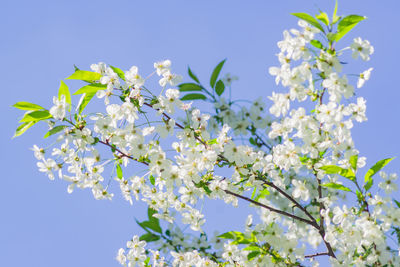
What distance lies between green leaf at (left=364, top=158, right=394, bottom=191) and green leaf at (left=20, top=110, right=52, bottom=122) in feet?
8.06

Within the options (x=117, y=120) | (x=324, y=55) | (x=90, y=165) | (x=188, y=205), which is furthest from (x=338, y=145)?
(x=90, y=165)

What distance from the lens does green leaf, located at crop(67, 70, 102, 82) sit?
12.1ft

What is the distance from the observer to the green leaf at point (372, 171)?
3369 millimetres

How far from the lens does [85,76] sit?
146 inches

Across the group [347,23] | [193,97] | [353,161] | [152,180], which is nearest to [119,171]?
[152,180]

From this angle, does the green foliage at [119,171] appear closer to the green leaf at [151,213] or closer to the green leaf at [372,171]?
the green leaf at [151,213]

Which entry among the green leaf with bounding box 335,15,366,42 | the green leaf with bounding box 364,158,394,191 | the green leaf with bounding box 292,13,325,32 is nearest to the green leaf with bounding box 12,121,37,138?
the green leaf with bounding box 292,13,325,32

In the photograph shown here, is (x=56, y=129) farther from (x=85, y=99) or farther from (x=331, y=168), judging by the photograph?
(x=331, y=168)

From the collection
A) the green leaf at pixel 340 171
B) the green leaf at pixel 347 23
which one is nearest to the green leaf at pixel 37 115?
the green leaf at pixel 340 171

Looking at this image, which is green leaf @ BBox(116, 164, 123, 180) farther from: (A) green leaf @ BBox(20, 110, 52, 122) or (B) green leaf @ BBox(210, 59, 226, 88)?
(B) green leaf @ BBox(210, 59, 226, 88)

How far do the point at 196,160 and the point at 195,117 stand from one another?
333mm

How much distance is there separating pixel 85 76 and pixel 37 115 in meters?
0.48

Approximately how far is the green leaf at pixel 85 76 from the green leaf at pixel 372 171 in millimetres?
2200

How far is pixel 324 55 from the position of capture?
3.14 meters
